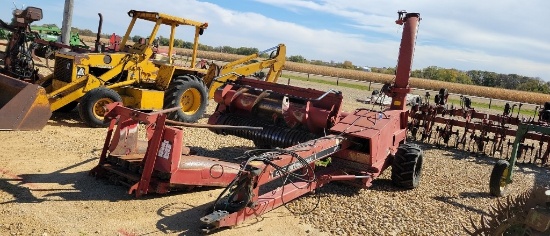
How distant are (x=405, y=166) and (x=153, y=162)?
3751mm

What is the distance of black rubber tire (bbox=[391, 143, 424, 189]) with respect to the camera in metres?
7.20

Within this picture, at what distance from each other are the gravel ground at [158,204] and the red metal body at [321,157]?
10.7 inches

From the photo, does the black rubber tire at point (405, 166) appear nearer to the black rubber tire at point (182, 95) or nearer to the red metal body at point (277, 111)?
the red metal body at point (277, 111)

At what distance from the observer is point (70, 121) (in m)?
10.0

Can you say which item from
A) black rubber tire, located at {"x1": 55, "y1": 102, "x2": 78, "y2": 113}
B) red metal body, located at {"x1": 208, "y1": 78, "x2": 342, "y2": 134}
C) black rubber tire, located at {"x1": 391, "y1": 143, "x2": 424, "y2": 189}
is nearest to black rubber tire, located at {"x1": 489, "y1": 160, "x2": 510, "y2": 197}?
black rubber tire, located at {"x1": 391, "y1": 143, "x2": 424, "y2": 189}

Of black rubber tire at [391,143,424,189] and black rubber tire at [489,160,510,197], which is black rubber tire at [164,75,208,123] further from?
black rubber tire at [489,160,510,197]

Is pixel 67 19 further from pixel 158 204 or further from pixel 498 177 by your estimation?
pixel 498 177

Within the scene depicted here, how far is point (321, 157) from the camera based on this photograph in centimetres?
620

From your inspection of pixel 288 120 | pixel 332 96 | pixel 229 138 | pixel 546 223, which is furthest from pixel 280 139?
pixel 546 223

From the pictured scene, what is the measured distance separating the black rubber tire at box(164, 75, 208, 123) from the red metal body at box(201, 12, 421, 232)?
243cm

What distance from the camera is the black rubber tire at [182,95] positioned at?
34.1ft

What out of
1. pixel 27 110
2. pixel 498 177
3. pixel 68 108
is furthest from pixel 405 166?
pixel 68 108

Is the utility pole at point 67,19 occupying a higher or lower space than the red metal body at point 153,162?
higher

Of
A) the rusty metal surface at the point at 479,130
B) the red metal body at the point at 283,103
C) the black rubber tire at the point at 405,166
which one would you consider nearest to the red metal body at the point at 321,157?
the red metal body at the point at 283,103
